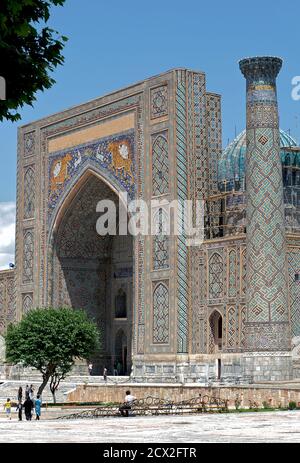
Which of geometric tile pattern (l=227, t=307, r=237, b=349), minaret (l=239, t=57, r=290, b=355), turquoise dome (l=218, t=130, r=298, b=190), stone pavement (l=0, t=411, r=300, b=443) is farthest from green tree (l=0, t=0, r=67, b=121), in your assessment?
turquoise dome (l=218, t=130, r=298, b=190)

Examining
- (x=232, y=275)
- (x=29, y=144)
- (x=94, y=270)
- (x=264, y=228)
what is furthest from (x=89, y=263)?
(x=264, y=228)

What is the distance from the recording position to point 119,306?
3038 centimetres

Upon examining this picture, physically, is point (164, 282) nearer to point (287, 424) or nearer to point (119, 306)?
point (119, 306)

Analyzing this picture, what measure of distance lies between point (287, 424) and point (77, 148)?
1783 centimetres

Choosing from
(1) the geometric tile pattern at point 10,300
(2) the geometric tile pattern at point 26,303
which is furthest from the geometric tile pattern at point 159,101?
(1) the geometric tile pattern at point 10,300

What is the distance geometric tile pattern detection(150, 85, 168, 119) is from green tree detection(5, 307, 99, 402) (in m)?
5.85

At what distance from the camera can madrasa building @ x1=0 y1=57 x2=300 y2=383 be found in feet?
69.9

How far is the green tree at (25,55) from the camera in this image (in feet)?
20.0

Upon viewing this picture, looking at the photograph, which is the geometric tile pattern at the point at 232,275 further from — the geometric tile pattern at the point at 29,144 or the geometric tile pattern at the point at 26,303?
the geometric tile pattern at the point at 29,144

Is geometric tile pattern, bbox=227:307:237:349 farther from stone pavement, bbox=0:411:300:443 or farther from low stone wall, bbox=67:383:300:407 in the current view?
stone pavement, bbox=0:411:300:443

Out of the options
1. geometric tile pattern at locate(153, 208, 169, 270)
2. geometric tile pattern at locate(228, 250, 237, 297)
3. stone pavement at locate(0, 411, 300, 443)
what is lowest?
stone pavement at locate(0, 411, 300, 443)

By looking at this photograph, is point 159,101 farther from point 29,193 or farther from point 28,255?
point 28,255

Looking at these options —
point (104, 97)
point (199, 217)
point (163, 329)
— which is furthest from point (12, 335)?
point (104, 97)

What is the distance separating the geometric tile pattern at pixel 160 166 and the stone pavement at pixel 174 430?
10995mm
